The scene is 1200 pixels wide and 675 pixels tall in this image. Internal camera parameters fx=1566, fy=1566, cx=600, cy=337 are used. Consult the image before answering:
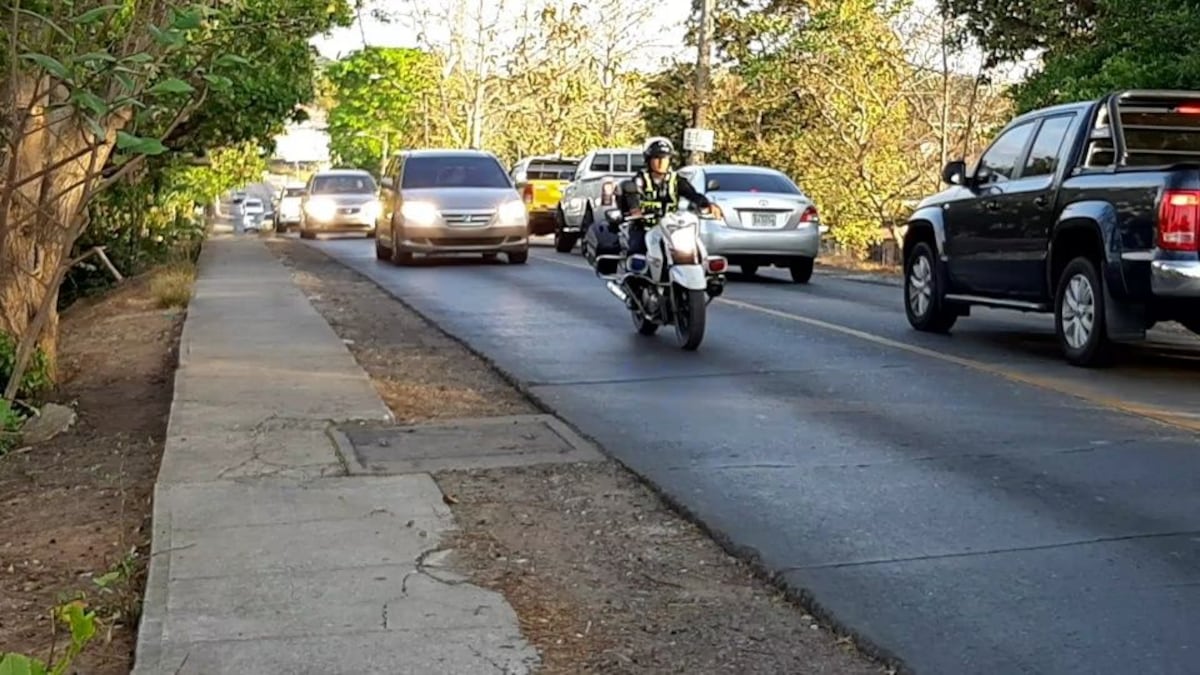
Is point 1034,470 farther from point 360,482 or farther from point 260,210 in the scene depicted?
point 260,210

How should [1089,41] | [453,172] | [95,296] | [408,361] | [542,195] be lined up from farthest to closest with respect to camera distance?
1. [542,195]
2. [453,172]
3. [1089,41]
4. [95,296]
5. [408,361]

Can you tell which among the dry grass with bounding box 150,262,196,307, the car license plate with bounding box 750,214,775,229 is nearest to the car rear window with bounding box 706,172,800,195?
the car license plate with bounding box 750,214,775,229

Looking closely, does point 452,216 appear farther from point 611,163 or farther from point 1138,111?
point 1138,111

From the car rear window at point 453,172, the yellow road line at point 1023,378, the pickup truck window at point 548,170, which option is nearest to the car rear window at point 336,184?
the pickup truck window at point 548,170

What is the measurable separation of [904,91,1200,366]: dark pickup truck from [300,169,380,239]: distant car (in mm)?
24155

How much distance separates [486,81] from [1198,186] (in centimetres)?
4389

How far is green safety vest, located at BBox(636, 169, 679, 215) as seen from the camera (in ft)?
40.3

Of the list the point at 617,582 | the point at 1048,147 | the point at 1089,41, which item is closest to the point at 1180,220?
the point at 1048,147

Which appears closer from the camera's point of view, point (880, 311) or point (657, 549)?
point (657, 549)

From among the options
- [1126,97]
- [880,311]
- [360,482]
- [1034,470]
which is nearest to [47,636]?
[360,482]

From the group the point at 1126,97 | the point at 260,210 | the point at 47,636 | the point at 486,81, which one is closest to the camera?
the point at 47,636

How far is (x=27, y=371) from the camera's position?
10.3 m

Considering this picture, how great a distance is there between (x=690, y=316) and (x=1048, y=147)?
9.42 feet

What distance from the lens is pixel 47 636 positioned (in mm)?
5227
